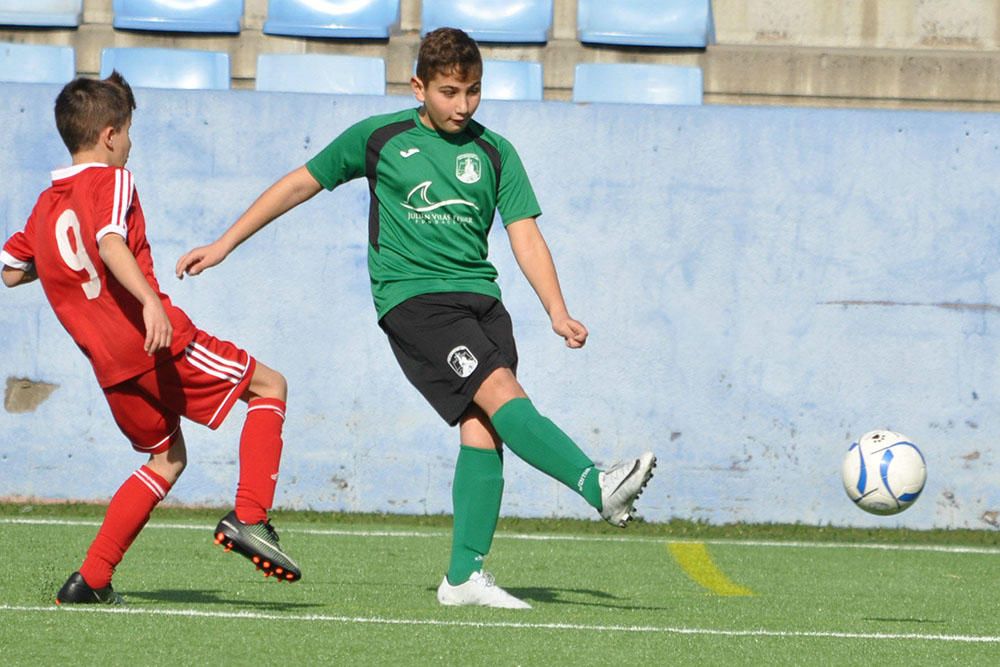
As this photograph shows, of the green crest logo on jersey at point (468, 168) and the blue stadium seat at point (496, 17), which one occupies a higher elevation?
the blue stadium seat at point (496, 17)

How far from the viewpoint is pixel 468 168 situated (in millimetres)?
4676

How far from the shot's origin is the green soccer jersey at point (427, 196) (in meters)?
4.63

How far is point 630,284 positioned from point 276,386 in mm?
3550

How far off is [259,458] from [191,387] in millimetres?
271

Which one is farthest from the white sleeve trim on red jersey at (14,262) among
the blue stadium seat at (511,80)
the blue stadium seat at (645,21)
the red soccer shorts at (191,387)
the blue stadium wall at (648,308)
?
the blue stadium seat at (645,21)

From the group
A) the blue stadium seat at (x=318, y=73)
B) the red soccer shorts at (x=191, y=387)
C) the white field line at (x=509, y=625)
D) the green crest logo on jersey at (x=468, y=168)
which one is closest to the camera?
the white field line at (x=509, y=625)

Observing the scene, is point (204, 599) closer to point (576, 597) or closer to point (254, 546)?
point (254, 546)

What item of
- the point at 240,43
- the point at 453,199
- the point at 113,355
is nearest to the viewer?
the point at 113,355

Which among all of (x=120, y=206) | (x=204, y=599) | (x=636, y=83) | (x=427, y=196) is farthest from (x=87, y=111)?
(x=636, y=83)

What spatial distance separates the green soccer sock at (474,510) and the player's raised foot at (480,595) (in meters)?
0.03

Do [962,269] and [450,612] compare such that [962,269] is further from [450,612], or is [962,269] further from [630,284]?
[450,612]

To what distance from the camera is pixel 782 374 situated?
7.71 m

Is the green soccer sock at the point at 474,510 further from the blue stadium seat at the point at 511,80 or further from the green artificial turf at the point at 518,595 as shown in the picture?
the blue stadium seat at the point at 511,80

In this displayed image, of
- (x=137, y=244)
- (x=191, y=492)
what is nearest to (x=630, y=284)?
(x=191, y=492)
